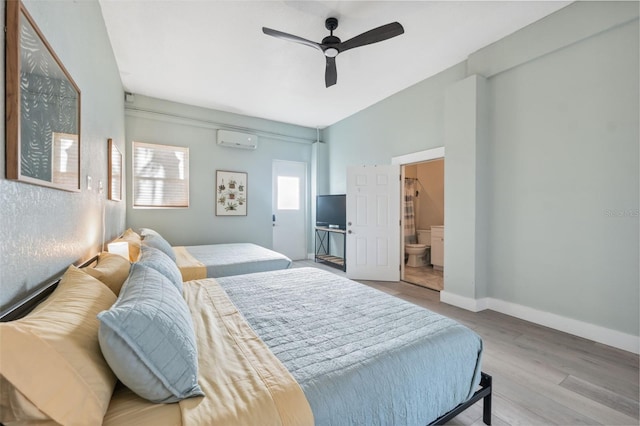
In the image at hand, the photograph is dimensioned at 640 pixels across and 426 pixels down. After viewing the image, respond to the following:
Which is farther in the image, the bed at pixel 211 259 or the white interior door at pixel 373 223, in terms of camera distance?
the white interior door at pixel 373 223

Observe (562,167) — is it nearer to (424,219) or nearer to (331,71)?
(331,71)

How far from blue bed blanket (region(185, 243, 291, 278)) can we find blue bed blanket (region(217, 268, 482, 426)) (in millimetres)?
1203

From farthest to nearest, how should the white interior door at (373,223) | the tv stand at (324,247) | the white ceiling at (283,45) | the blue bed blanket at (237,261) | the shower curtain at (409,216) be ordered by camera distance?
the shower curtain at (409,216) → the tv stand at (324,247) → the white interior door at (373,223) → the blue bed blanket at (237,261) → the white ceiling at (283,45)

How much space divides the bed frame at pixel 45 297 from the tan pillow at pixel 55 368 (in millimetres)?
92

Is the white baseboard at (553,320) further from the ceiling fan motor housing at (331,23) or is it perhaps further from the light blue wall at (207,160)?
the light blue wall at (207,160)

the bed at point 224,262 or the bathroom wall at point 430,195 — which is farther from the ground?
the bathroom wall at point 430,195

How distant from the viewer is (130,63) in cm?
342

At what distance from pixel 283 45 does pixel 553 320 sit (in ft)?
13.1

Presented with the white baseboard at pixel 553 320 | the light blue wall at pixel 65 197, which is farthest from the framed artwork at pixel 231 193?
the white baseboard at pixel 553 320

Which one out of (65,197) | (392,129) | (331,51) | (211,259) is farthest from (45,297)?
(392,129)

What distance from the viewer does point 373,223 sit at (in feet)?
15.1

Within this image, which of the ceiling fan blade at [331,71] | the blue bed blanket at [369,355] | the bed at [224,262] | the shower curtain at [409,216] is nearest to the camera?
the blue bed blanket at [369,355]

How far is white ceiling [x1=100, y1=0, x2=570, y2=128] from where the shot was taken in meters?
2.48

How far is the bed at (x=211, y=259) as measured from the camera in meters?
2.76
